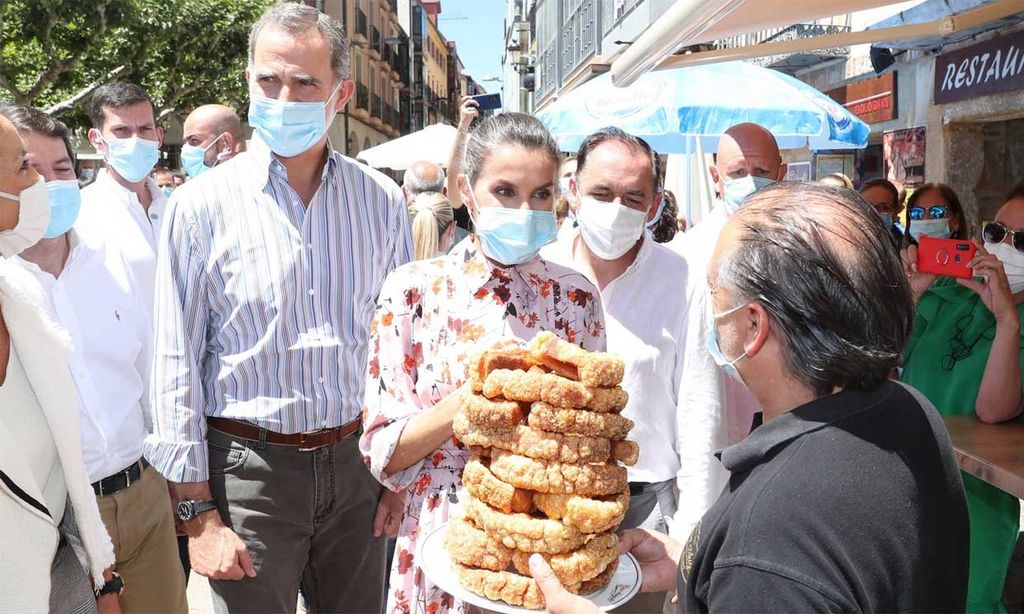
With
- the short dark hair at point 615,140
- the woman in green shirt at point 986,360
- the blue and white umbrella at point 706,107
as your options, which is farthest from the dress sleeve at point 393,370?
the blue and white umbrella at point 706,107

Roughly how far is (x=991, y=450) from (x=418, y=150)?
43.5 feet

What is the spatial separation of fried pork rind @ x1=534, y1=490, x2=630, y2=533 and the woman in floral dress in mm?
398

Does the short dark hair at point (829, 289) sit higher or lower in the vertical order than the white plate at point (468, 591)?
higher

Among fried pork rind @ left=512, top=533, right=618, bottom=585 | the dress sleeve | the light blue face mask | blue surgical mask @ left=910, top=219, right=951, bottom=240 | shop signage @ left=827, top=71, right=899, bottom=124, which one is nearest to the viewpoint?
fried pork rind @ left=512, top=533, right=618, bottom=585

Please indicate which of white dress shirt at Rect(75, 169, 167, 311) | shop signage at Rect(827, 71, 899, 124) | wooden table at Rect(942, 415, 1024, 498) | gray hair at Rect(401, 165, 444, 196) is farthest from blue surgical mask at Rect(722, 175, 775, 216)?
shop signage at Rect(827, 71, 899, 124)

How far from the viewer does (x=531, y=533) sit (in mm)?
1892

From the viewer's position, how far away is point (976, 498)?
3865 mm

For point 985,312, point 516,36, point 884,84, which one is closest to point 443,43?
point 516,36

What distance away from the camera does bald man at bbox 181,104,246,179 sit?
623 centimetres

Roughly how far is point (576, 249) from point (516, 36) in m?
38.6

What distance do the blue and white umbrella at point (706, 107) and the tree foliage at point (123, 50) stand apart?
14.1 meters

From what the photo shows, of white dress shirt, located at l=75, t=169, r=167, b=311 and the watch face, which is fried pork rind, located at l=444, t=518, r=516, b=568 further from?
white dress shirt, located at l=75, t=169, r=167, b=311

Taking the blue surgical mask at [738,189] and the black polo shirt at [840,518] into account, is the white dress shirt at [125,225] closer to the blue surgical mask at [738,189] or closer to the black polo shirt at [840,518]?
the blue surgical mask at [738,189]

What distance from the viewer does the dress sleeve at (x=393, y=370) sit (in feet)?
7.66
